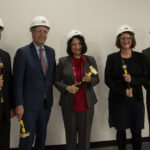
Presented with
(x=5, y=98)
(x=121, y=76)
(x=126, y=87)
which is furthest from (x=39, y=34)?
(x=126, y=87)

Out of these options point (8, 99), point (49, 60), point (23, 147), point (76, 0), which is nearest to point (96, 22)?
point (76, 0)

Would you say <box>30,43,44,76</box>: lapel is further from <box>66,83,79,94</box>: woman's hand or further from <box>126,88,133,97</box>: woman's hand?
<box>126,88,133,97</box>: woman's hand

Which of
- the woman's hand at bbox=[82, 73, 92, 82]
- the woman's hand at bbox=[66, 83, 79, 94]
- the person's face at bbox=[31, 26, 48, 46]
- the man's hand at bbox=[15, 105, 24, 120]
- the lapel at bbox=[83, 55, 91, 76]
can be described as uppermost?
the person's face at bbox=[31, 26, 48, 46]

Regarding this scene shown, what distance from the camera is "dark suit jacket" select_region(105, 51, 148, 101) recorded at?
222cm

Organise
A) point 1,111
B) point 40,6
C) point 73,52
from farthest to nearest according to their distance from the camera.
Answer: point 40,6, point 73,52, point 1,111

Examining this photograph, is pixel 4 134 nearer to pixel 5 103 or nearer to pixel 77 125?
pixel 5 103

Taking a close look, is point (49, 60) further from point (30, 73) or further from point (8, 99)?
point (8, 99)

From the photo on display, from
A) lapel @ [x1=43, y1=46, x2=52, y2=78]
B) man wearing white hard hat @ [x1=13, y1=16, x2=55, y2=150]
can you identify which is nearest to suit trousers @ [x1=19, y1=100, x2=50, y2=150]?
man wearing white hard hat @ [x1=13, y1=16, x2=55, y2=150]

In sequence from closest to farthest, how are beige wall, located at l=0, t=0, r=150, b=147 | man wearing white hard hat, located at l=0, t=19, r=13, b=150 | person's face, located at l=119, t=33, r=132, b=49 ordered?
man wearing white hard hat, located at l=0, t=19, r=13, b=150
person's face, located at l=119, t=33, r=132, b=49
beige wall, located at l=0, t=0, r=150, b=147

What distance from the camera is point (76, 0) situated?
276 cm

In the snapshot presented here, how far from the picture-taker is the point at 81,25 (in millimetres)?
2805

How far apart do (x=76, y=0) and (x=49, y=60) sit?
123 centimetres

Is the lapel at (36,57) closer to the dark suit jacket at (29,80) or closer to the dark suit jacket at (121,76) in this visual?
the dark suit jacket at (29,80)

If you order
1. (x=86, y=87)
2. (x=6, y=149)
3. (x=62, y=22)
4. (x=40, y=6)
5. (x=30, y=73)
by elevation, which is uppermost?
(x=40, y=6)
